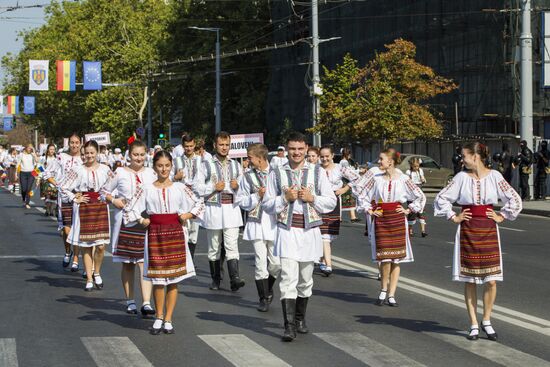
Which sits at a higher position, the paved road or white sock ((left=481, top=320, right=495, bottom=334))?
white sock ((left=481, top=320, right=495, bottom=334))

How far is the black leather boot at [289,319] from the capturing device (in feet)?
30.6

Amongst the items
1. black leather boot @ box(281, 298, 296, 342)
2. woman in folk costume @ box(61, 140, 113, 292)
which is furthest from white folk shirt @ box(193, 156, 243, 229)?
black leather boot @ box(281, 298, 296, 342)

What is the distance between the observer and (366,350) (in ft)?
29.5

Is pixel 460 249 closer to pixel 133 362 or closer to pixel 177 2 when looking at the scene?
pixel 133 362

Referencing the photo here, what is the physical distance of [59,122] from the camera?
98.2m

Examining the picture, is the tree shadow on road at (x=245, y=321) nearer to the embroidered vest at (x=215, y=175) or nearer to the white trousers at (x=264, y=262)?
the white trousers at (x=264, y=262)

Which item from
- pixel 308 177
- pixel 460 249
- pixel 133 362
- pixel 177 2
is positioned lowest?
pixel 133 362

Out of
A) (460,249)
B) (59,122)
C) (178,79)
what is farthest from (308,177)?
(59,122)

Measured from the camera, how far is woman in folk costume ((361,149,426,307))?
12.0m

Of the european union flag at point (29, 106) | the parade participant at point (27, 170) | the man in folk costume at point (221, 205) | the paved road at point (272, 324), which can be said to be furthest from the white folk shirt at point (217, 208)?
the european union flag at point (29, 106)

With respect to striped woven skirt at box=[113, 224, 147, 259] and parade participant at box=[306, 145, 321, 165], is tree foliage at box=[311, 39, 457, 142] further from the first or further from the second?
striped woven skirt at box=[113, 224, 147, 259]

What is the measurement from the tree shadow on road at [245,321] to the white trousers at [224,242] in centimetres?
185

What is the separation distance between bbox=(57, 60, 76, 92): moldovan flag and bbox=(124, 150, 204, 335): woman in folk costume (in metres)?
56.0

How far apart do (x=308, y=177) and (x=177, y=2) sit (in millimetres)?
64193
